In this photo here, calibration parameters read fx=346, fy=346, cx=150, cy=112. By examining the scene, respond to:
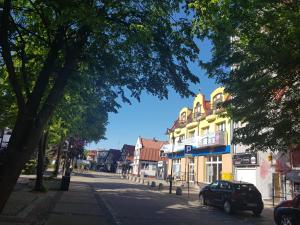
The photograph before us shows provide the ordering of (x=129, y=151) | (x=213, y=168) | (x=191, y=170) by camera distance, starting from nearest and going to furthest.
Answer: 1. (x=213, y=168)
2. (x=191, y=170)
3. (x=129, y=151)

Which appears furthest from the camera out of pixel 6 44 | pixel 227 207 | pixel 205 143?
pixel 205 143

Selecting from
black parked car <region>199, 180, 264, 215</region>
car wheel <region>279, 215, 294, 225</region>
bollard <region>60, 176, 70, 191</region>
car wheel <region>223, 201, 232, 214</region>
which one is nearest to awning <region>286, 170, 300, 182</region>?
black parked car <region>199, 180, 264, 215</region>

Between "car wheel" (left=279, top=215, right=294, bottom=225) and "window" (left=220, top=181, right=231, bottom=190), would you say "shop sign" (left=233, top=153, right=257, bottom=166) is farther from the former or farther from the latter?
"car wheel" (left=279, top=215, right=294, bottom=225)

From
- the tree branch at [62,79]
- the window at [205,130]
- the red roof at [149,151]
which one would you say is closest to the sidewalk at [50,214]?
the tree branch at [62,79]

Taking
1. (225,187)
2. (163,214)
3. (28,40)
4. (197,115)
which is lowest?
(163,214)

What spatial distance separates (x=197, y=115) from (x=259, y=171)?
15.6 metres

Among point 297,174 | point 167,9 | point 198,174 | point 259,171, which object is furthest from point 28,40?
point 198,174

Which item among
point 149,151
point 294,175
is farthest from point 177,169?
point 294,175

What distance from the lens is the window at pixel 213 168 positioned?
111 ft

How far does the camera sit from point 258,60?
10.9 metres

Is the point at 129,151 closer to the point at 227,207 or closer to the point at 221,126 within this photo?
the point at 221,126

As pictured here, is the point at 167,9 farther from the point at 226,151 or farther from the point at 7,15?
the point at 226,151

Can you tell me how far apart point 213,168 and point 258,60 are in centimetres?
2575

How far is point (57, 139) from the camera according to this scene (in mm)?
33000
